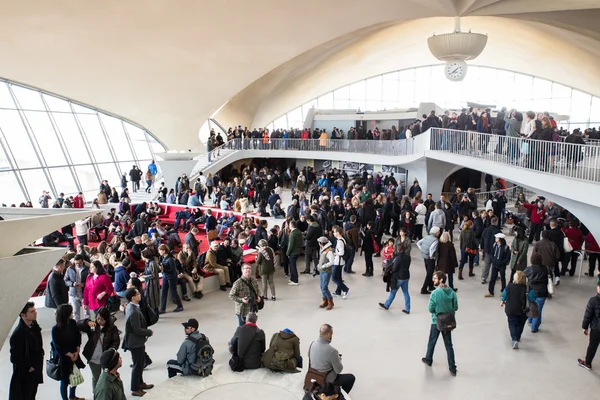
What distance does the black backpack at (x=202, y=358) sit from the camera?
6.42 m

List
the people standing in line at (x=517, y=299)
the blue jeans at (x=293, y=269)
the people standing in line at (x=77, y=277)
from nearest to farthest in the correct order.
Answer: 1. the people standing in line at (x=517, y=299)
2. the people standing in line at (x=77, y=277)
3. the blue jeans at (x=293, y=269)

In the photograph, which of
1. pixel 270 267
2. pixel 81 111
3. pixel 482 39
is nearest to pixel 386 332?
pixel 270 267

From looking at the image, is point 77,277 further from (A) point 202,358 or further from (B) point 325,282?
(B) point 325,282

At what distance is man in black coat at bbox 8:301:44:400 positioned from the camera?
19.2 ft

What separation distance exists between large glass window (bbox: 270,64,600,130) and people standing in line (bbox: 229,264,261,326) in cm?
2981

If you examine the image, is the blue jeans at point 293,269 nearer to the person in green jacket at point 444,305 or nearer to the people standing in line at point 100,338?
the person in green jacket at point 444,305

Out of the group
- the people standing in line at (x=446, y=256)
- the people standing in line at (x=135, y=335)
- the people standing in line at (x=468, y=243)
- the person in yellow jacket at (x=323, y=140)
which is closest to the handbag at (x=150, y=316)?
the people standing in line at (x=135, y=335)

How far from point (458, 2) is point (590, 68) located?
15.0m

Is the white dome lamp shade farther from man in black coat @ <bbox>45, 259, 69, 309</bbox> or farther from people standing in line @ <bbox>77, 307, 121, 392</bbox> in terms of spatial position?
people standing in line @ <bbox>77, 307, 121, 392</bbox>

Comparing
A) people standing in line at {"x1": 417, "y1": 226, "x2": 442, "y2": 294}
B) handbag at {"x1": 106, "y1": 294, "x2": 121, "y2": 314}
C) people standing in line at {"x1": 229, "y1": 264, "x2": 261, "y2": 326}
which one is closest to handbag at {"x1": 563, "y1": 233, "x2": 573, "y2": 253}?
people standing in line at {"x1": 417, "y1": 226, "x2": 442, "y2": 294}

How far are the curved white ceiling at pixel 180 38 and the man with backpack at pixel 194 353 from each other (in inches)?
669

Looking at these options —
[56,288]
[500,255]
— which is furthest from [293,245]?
[56,288]

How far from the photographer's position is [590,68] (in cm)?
3028

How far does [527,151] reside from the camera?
1273 cm
